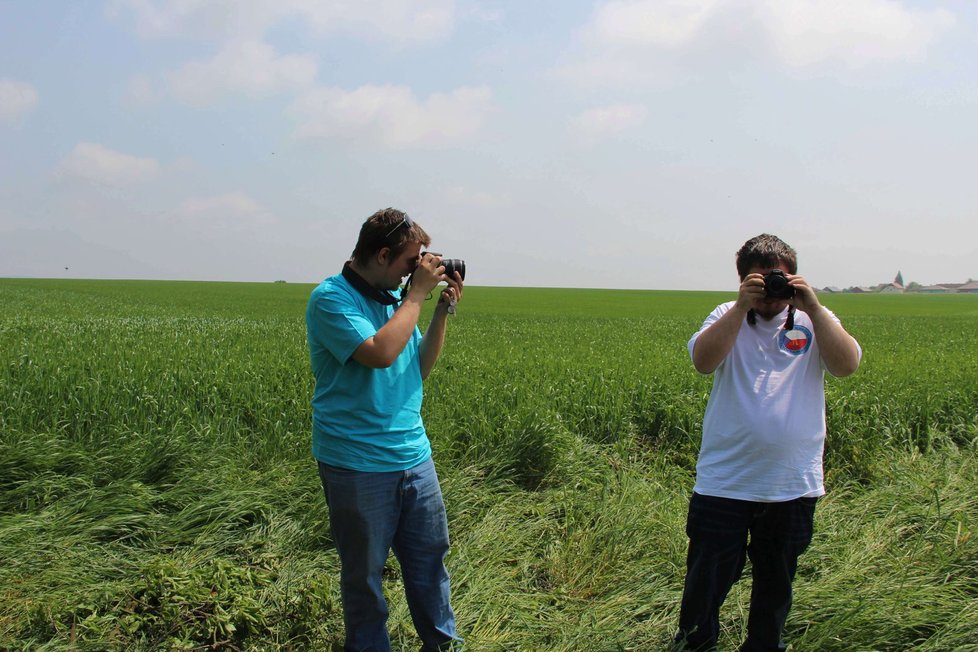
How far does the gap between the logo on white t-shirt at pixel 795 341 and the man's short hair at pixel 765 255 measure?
238 mm

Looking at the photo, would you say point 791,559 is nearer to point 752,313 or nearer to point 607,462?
point 752,313

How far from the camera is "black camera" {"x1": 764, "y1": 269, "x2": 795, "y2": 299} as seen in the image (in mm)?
2434

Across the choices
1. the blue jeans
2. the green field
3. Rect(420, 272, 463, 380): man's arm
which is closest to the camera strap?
Rect(420, 272, 463, 380): man's arm

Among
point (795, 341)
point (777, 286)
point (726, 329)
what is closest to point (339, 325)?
point (726, 329)

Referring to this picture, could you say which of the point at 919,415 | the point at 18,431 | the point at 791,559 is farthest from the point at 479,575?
the point at 919,415

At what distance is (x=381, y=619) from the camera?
2488 mm

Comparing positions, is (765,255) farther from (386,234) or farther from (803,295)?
(386,234)

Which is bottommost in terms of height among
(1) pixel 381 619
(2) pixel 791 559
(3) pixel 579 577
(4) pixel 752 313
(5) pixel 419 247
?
(3) pixel 579 577

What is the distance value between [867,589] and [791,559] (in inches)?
28.5

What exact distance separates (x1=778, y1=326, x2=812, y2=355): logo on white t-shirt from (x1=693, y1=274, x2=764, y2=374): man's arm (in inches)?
8.2

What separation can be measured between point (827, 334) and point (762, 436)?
1.49 feet

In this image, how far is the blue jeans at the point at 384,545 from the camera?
2.38 m

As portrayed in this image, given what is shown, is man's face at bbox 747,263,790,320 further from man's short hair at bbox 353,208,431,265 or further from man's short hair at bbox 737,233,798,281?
man's short hair at bbox 353,208,431,265

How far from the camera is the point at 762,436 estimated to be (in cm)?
247
